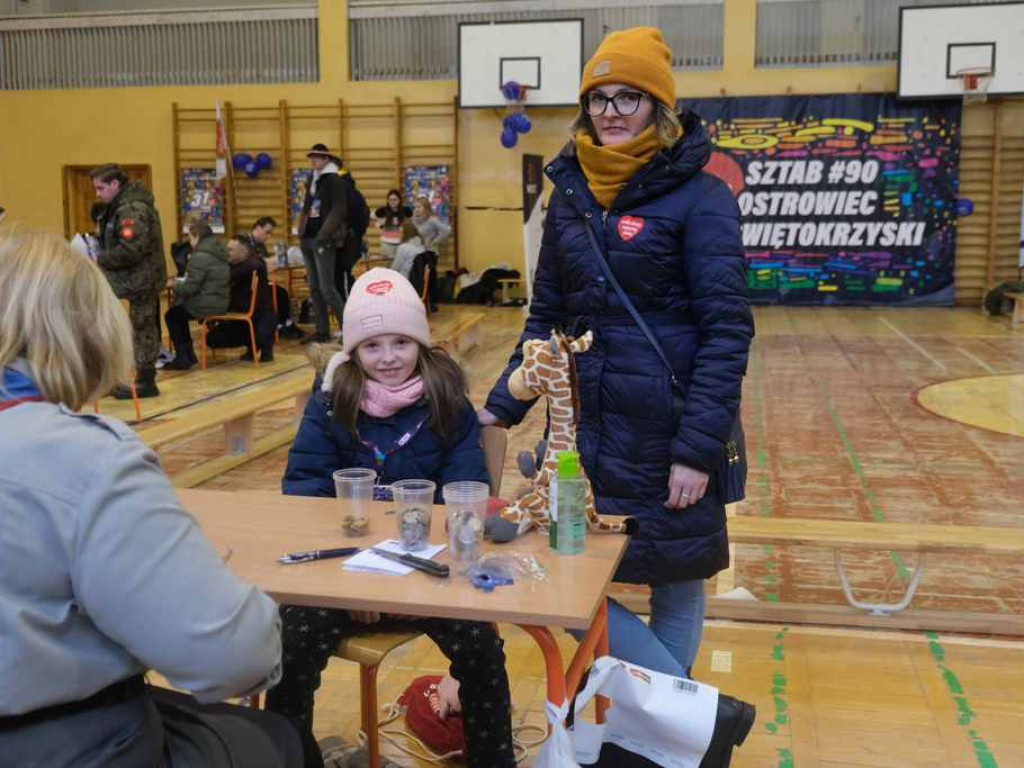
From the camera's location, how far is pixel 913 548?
3178mm

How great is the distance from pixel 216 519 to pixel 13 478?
3.04 feet

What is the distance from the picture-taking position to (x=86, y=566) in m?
1.15

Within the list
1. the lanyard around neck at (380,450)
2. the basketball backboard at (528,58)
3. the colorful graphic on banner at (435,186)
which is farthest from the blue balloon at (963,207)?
the lanyard around neck at (380,450)

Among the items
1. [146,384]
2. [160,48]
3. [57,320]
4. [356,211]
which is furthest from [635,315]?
[160,48]

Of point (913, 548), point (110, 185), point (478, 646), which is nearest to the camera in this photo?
point (478, 646)

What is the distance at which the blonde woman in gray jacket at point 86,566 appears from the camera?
116 cm

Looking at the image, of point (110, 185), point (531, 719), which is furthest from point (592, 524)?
point (110, 185)

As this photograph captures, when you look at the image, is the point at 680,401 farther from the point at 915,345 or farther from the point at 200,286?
the point at 915,345

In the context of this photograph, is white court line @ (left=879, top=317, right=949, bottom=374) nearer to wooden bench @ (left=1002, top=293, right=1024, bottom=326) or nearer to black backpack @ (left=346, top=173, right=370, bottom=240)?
wooden bench @ (left=1002, top=293, right=1024, bottom=326)

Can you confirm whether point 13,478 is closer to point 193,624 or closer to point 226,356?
point 193,624

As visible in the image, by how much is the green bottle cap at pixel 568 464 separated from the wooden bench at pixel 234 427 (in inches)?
120

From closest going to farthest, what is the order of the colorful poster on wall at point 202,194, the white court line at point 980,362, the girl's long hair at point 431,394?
the girl's long hair at point 431,394
the white court line at point 980,362
the colorful poster on wall at point 202,194

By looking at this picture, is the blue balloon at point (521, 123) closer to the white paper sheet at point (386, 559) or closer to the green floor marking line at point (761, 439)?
the green floor marking line at point (761, 439)

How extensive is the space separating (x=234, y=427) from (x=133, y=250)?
1.78 meters
